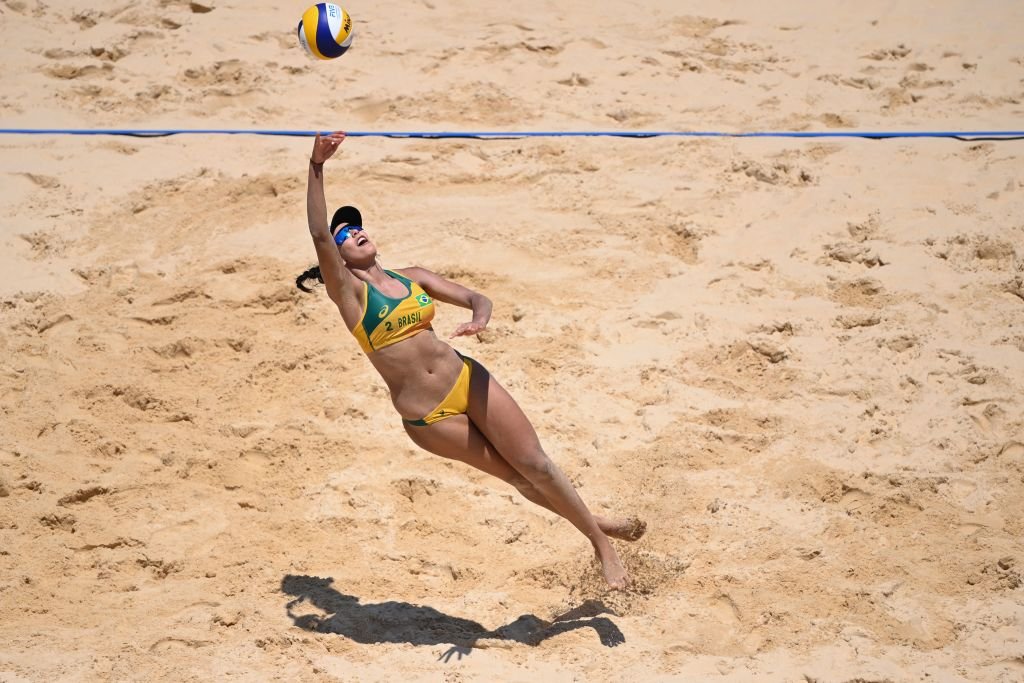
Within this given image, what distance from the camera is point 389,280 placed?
202 inches

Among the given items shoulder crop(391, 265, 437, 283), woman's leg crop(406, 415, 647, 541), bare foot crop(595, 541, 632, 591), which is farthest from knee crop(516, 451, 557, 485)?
shoulder crop(391, 265, 437, 283)

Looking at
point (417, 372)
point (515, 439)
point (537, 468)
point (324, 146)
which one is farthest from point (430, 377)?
point (324, 146)

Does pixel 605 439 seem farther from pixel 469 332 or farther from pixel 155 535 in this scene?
pixel 155 535

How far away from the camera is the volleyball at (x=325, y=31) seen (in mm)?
5348

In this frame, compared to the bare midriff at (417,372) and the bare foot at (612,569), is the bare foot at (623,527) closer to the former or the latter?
the bare foot at (612,569)

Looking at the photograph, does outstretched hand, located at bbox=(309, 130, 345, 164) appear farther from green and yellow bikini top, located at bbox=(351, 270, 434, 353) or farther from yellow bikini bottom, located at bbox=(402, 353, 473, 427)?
yellow bikini bottom, located at bbox=(402, 353, 473, 427)

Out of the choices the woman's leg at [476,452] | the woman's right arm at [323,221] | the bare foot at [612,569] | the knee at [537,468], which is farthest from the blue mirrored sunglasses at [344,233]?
the bare foot at [612,569]

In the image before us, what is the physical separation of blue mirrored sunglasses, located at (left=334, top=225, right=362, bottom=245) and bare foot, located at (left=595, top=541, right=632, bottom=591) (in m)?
1.80

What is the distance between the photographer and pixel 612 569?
17.3ft

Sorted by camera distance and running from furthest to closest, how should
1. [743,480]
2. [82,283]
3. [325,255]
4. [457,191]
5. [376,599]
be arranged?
[457,191], [82,283], [743,480], [376,599], [325,255]

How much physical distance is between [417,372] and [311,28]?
1686mm

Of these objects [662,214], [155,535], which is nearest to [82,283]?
[155,535]

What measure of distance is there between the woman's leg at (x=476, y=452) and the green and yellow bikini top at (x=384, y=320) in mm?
422

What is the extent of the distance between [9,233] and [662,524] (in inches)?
195
